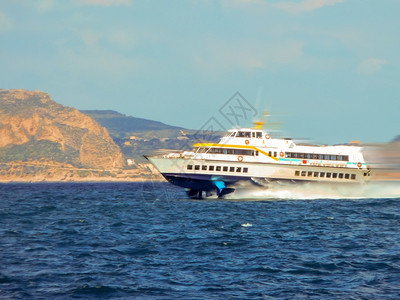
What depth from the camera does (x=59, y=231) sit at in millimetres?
35062

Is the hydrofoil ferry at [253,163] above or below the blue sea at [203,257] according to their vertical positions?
above

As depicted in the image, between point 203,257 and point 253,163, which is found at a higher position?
point 253,163

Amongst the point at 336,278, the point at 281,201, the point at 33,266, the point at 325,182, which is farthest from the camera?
the point at 325,182

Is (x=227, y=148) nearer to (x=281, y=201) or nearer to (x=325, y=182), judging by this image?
(x=281, y=201)

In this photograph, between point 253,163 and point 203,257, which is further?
point 253,163

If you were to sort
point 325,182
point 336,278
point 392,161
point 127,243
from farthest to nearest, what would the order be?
point 392,161, point 325,182, point 127,243, point 336,278

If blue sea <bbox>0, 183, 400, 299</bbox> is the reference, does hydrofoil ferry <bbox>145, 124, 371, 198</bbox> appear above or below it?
above

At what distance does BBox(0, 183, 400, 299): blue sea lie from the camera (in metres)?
19.7

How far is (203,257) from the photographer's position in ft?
84.1

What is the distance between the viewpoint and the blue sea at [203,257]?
19.7 metres

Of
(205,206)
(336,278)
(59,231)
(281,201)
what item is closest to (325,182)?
(281,201)

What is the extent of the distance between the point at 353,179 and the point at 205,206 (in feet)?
66.5

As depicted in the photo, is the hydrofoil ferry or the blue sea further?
the hydrofoil ferry

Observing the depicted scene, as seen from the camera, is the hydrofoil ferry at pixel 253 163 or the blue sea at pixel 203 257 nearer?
the blue sea at pixel 203 257
